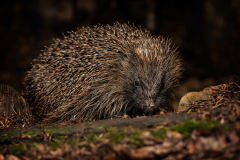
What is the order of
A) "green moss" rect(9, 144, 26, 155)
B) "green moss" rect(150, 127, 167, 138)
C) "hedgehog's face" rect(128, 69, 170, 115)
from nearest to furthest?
"green moss" rect(150, 127, 167, 138) → "green moss" rect(9, 144, 26, 155) → "hedgehog's face" rect(128, 69, 170, 115)

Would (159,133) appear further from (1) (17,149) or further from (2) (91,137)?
(1) (17,149)

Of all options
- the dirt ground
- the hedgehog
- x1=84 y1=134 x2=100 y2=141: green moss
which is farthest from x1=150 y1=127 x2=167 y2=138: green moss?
the hedgehog

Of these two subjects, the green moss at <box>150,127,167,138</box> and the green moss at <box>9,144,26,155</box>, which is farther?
the green moss at <box>9,144,26,155</box>

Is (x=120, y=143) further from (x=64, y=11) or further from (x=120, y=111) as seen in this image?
(x=64, y=11)

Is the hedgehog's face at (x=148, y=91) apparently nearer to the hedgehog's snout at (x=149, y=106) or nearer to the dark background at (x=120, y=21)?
the hedgehog's snout at (x=149, y=106)

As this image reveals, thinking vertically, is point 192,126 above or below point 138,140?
above

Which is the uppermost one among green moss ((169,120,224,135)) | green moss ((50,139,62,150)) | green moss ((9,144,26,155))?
green moss ((169,120,224,135))

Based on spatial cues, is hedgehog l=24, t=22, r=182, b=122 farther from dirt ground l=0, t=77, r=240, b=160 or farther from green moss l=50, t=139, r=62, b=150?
green moss l=50, t=139, r=62, b=150

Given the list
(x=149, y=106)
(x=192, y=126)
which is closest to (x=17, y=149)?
(x=192, y=126)
